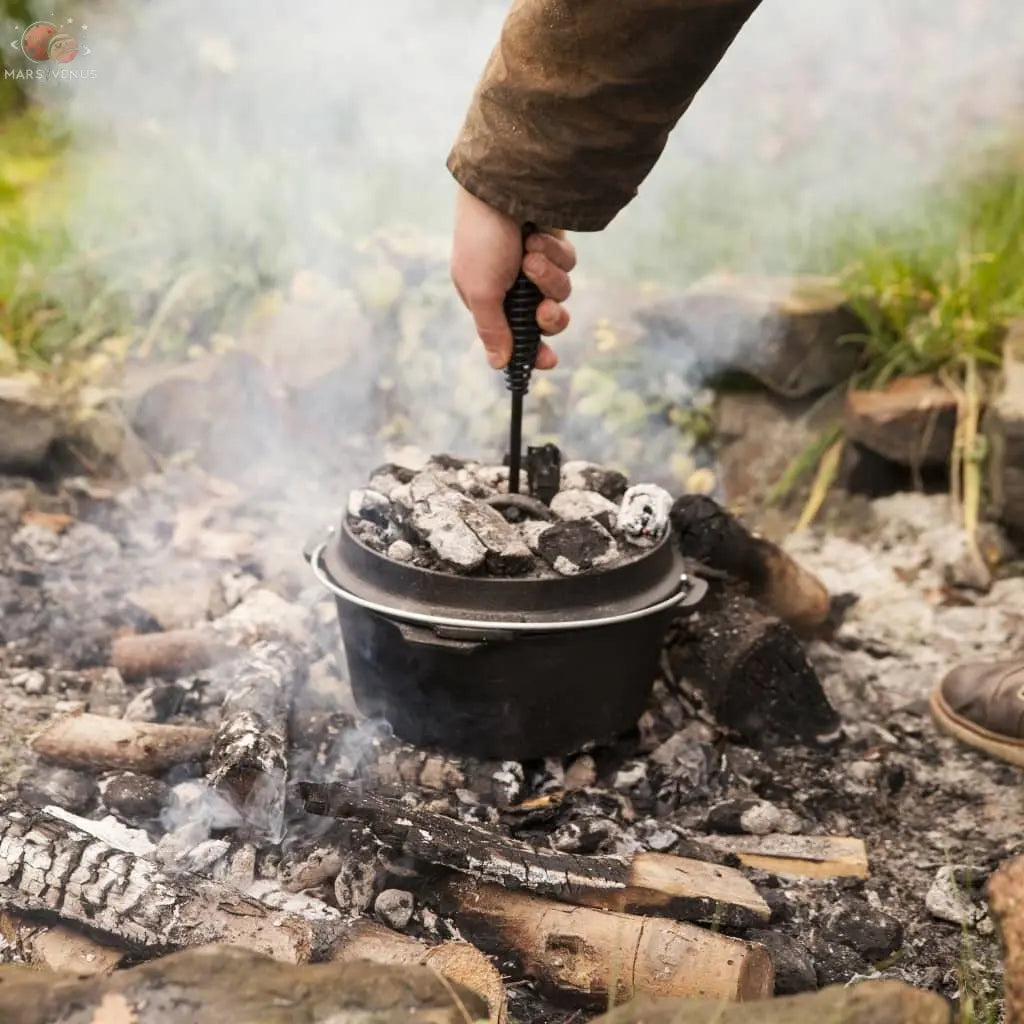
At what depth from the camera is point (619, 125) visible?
70.9 inches

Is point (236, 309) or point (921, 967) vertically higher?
point (236, 309)

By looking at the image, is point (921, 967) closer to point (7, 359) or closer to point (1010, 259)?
point (1010, 259)

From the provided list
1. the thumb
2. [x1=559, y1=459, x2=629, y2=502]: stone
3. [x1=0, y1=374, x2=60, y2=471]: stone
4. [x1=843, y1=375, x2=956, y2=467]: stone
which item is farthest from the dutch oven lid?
[x1=0, y1=374, x2=60, y2=471]: stone

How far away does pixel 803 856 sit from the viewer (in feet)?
7.13

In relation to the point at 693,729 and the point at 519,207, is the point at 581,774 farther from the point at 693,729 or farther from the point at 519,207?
the point at 519,207

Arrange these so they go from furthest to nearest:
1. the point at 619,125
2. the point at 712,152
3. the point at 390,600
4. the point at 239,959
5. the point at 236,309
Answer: the point at 712,152
the point at 236,309
the point at 390,600
the point at 619,125
the point at 239,959

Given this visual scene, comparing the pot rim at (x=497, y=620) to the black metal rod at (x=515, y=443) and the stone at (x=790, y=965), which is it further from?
the stone at (x=790, y=965)

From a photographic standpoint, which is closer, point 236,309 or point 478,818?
point 478,818

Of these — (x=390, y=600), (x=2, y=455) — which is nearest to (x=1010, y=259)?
(x=390, y=600)

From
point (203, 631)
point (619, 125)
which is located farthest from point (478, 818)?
point (619, 125)

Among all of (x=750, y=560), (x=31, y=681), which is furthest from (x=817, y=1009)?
(x=31, y=681)

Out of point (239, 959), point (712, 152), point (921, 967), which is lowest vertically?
point (921, 967)

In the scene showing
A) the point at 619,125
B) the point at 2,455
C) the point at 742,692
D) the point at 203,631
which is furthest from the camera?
the point at 2,455

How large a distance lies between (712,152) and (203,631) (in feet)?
12.8
